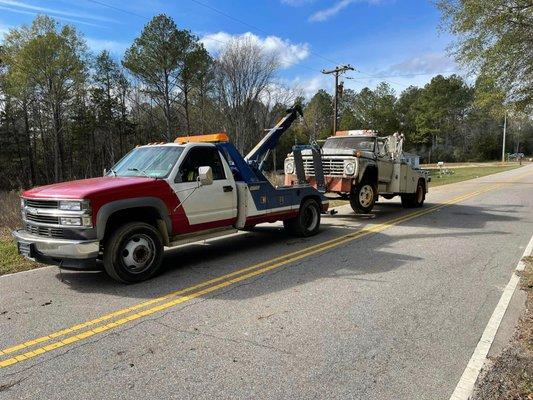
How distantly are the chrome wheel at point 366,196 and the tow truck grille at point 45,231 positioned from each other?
359 inches

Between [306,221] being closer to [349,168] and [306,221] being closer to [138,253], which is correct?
[349,168]

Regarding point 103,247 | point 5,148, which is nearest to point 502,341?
point 103,247

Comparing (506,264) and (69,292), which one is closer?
(69,292)

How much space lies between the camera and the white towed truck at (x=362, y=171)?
41.3ft

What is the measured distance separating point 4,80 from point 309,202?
4572cm

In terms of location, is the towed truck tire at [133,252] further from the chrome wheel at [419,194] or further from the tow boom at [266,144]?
the chrome wheel at [419,194]

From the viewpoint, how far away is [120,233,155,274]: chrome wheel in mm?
6266

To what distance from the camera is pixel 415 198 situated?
52.8 ft

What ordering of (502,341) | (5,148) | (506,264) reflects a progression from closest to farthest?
(502,341)
(506,264)
(5,148)

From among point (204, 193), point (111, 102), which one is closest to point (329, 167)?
point (204, 193)

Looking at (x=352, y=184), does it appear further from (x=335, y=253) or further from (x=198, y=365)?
(x=198, y=365)

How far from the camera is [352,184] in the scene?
12727 mm

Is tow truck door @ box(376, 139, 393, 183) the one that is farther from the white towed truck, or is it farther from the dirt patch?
the dirt patch

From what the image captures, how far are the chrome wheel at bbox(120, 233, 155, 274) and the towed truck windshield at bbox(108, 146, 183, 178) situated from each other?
1065 millimetres
